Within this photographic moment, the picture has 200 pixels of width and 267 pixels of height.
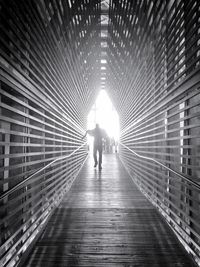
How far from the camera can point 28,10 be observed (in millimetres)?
2822

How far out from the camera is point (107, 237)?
322 cm

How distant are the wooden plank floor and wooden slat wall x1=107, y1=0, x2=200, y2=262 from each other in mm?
272

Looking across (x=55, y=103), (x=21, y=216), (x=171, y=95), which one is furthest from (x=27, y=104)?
(x=171, y=95)

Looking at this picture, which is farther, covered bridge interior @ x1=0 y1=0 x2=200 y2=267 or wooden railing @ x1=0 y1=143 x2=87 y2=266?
covered bridge interior @ x1=0 y1=0 x2=200 y2=267

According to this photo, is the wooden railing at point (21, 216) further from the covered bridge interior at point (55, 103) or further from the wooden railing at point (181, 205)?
the wooden railing at point (181, 205)

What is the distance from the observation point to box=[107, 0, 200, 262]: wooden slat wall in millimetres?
2627

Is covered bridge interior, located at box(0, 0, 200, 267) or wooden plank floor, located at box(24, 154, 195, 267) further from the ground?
covered bridge interior, located at box(0, 0, 200, 267)

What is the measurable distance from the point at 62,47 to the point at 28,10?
2148mm

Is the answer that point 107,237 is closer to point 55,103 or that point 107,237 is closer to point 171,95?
point 171,95

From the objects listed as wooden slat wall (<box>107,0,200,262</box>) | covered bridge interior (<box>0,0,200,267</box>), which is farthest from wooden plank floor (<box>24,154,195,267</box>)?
wooden slat wall (<box>107,0,200,262</box>)

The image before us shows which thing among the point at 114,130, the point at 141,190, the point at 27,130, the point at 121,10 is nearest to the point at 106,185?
the point at 141,190

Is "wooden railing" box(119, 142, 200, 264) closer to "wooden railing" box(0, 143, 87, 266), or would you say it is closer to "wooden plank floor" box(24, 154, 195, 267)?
"wooden plank floor" box(24, 154, 195, 267)

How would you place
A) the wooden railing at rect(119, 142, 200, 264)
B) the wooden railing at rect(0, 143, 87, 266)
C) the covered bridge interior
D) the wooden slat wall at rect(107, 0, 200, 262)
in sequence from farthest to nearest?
1. the wooden slat wall at rect(107, 0, 200, 262)
2. the wooden railing at rect(119, 142, 200, 264)
3. the covered bridge interior
4. the wooden railing at rect(0, 143, 87, 266)

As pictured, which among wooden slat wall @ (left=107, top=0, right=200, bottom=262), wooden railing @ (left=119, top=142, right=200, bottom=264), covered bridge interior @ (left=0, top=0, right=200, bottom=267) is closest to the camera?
covered bridge interior @ (left=0, top=0, right=200, bottom=267)
